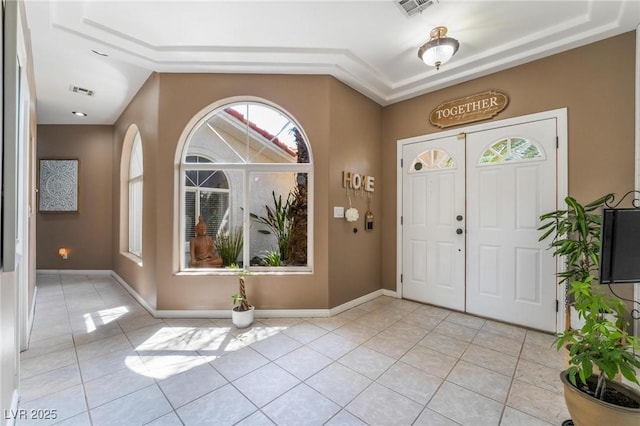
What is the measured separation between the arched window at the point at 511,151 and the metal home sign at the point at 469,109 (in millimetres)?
361

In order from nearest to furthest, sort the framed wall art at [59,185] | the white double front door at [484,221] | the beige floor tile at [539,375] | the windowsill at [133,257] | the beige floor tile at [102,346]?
the beige floor tile at [539,375] < the beige floor tile at [102,346] < the white double front door at [484,221] < the windowsill at [133,257] < the framed wall art at [59,185]

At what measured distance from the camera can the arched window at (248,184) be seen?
3.20 meters

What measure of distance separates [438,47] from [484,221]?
76.0 inches

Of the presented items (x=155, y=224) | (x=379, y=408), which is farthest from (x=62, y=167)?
(x=379, y=408)

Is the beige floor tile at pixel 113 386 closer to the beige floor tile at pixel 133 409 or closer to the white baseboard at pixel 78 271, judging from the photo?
the beige floor tile at pixel 133 409

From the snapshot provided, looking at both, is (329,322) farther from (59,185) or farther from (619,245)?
(59,185)

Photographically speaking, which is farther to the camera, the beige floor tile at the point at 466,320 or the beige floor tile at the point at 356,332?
the beige floor tile at the point at 466,320

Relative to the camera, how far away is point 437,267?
3453 mm

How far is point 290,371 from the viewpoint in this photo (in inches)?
80.5

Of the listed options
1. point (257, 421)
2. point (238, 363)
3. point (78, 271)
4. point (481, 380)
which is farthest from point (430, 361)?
point (78, 271)

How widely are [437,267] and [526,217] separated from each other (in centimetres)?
114

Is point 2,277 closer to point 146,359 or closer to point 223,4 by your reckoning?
point 146,359

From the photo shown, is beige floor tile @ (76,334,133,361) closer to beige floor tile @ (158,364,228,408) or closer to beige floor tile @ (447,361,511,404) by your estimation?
beige floor tile @ (158,364,228,408)

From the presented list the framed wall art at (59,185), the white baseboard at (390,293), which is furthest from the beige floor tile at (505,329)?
the framed wall art at (59,185)
